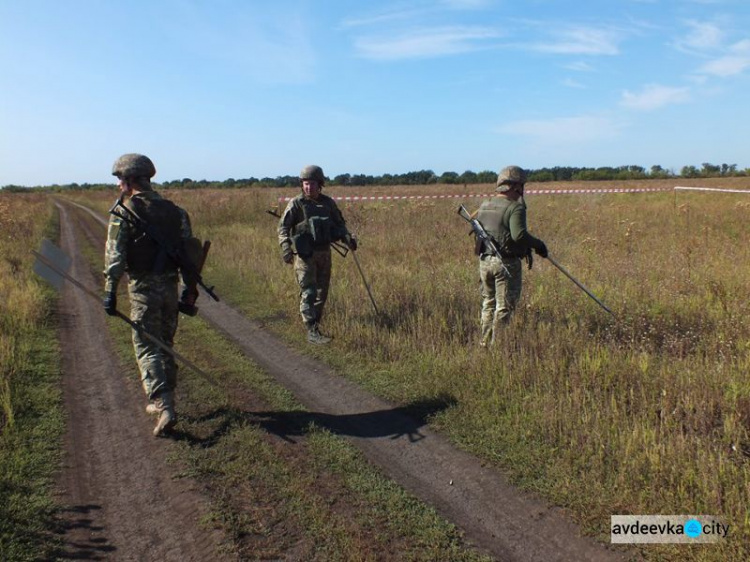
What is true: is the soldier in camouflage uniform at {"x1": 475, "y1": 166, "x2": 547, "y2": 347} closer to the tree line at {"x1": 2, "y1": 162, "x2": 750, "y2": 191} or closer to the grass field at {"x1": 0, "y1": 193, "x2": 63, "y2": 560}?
the grass field at {"x1": 0, "y1": 193, "x2": 63, "y2": 560}

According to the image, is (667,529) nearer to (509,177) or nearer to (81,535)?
(81,535)

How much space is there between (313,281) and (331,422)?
2742 mm

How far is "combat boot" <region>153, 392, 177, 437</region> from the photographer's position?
14.8 ft

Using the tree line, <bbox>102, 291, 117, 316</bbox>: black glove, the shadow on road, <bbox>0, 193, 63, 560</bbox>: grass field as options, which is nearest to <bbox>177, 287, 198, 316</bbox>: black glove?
<bbox>102, 291, 117, 316</bbox>: black glove

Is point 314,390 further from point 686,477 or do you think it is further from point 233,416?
point 686,477

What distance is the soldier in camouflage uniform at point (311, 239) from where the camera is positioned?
275 inches

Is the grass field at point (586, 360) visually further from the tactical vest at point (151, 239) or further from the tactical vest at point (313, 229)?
the tactical vest at point (151, 239)

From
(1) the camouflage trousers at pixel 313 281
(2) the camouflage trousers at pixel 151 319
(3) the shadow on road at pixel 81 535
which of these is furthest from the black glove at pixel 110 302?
(1) the camouflage trousers at pixel 313 281

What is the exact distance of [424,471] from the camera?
395 centimetres

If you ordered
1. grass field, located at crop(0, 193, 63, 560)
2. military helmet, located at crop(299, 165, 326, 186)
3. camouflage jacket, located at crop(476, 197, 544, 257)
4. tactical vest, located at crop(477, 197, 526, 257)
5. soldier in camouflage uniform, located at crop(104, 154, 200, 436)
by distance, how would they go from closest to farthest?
grass field, located at crop(0, 193, 63, 560) → soldier in camouflage uniform, located at crop(104, 154, 200, 436) → camouflage jacket, located at crop(476, 197, 544, 257) → tactical vest, located at crop(477, 197, 526, 257) → military helmet, located at crop(299, 165, 326, 186)

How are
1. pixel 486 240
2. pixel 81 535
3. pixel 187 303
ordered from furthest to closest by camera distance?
pixel 486 240, pixel 187 303, pixel 81 535

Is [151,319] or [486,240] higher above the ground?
[486,240]

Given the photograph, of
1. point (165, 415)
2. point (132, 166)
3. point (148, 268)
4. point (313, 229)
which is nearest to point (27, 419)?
point (165, 415)

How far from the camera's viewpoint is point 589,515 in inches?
128
